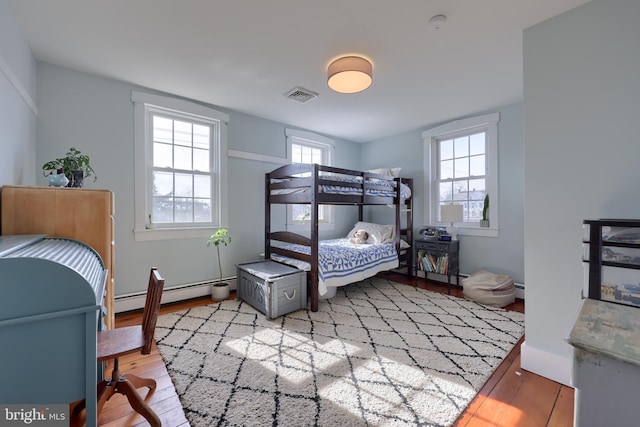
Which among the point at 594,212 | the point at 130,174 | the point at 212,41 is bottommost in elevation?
the point at 594,212

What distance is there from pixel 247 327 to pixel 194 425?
1.13 m

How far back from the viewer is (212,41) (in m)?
2.13

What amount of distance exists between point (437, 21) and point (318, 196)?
6.00ft

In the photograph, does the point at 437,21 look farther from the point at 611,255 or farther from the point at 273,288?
the point at 273,288

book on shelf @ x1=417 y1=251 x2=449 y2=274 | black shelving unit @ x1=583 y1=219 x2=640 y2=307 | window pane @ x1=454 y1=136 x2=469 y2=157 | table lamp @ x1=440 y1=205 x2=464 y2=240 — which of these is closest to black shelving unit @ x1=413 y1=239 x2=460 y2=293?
book on shelf @ x1=417 y1=251 x2=449 y2=274

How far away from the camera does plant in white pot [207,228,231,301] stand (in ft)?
10.6

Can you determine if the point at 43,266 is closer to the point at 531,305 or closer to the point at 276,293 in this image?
the point at 276,293

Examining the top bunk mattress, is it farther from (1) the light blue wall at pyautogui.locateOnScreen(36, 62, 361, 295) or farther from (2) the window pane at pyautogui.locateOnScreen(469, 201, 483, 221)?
(2) the window pane at pyautogui.locateOnScreen(469, 201, 483, 221)

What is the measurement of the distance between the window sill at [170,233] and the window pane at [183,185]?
1.48 feet

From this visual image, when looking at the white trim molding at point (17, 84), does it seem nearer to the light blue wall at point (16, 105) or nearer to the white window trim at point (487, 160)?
the light blue wall at point (16, 105)

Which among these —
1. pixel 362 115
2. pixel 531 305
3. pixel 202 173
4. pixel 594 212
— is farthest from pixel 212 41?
pixel 531 305

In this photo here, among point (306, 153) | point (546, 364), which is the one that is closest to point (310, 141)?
point (306, 153)

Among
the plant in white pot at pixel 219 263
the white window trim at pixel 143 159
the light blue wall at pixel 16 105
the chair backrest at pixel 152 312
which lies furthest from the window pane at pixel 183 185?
the chair backrest at pixel 152 312

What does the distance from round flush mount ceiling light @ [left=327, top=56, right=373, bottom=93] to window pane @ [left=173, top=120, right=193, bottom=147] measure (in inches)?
77.8
